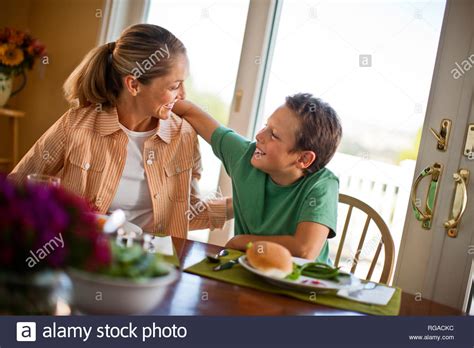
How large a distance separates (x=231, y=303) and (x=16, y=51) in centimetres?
190

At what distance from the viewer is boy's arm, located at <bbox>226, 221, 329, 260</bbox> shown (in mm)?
1362

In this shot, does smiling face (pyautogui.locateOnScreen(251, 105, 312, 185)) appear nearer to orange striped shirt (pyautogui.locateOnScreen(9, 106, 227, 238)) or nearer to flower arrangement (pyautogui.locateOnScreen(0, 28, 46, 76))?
orange striped shirt (pyautogui.locateOnScreen(9, 106, 227, 238))

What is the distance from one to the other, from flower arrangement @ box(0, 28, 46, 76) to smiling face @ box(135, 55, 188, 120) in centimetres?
106

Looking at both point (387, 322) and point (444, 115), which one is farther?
point (444, 115)

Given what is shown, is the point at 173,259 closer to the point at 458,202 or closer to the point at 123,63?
the point at 123,63

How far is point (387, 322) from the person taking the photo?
3.32 feet

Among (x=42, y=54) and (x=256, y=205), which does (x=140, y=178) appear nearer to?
(x=256, y=205)

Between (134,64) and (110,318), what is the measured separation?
104cm

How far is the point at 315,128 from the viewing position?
5.14ft

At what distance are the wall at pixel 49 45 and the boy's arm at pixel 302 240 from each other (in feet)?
5.20

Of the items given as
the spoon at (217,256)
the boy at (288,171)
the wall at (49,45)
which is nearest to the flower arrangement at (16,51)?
the wall at (49,45)

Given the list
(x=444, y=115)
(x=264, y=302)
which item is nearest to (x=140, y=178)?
(x=264, y=302)

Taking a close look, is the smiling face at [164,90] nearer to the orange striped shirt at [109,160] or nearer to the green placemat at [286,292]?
the orange striped shirt at [109,160]

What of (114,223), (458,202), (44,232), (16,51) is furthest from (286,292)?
(16,51)
